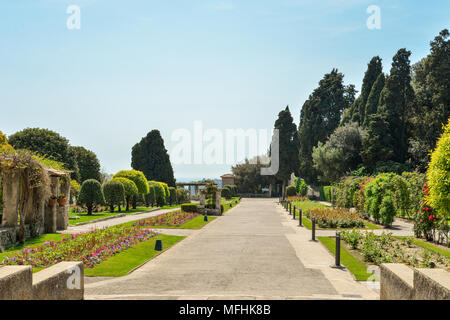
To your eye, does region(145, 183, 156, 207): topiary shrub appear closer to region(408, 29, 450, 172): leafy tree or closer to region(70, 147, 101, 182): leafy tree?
region(70, 147, 101, 182): leafy tree

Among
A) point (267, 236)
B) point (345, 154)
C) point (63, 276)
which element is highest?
point (345, 154)

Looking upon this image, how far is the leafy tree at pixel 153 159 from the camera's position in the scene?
61531 millimetres

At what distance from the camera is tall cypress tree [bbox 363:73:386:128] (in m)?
51.7

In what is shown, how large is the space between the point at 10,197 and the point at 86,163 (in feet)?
136

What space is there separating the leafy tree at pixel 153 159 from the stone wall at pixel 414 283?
56401 mm

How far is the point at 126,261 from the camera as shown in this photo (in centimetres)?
1228

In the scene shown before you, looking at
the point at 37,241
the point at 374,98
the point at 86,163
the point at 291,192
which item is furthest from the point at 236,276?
the point at 291,192

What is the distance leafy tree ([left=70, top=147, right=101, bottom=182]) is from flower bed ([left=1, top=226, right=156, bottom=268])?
40862 millimetres

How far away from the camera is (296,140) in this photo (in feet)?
220

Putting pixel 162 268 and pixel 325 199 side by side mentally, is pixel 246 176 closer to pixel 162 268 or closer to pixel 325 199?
pixel 325 199

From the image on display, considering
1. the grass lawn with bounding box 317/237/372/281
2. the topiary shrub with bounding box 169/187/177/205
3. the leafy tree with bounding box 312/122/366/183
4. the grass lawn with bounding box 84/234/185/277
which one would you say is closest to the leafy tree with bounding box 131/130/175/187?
the topiary shrub with bounding box 169/187/177/205

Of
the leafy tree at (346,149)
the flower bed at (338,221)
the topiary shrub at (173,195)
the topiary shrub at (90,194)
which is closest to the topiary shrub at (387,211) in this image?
the flower bed at (338,221)

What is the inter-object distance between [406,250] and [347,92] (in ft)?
224
